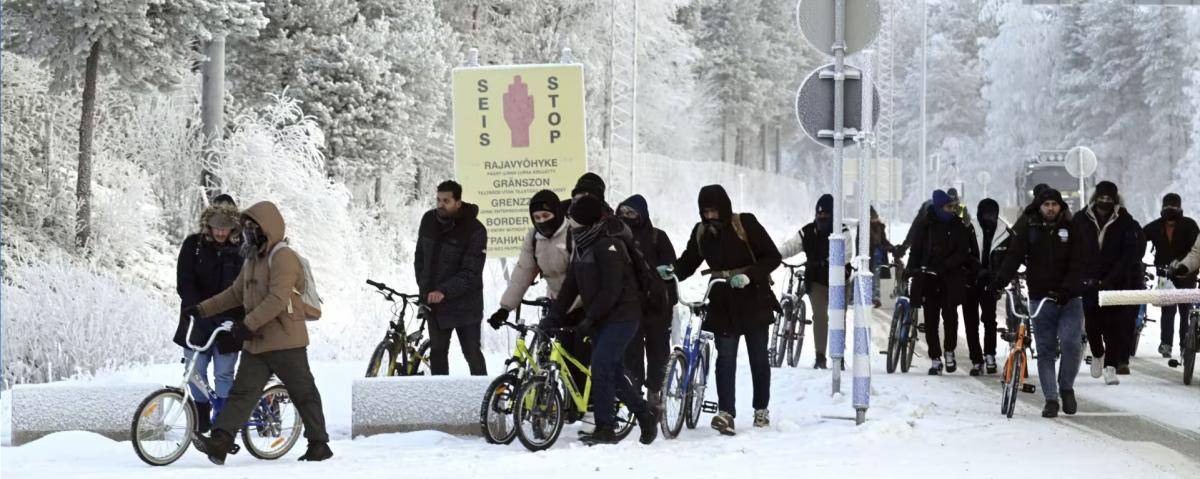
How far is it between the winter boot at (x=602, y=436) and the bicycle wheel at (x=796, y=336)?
20.3ft

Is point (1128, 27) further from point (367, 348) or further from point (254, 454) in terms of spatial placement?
point (254, 454)

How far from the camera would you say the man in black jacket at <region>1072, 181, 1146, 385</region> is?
14023 mm

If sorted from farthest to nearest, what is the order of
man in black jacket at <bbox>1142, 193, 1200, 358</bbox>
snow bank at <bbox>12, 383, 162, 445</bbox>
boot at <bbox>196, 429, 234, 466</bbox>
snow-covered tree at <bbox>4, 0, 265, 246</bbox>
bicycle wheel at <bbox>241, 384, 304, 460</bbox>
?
snow-covered tree at <bbox>4, 0, 265, 246</bbox> < man in black jacket at <bbox>1142, 193, 1200, 358</bbox> < snow bank at <bbox>12, 383, 162, 445</bbox> < bicycle wheel at <bbox>241, 384, 304, 460</bbox> < boot at <bbox>196, 429, 234, 466</bbox>

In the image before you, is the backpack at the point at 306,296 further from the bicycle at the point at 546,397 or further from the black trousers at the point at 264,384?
the bicycle at the point at 546,397

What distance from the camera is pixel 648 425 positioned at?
11438 mm

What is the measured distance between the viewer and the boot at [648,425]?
11.4 meters

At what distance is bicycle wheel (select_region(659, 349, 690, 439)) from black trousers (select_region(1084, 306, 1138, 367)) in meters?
5.56

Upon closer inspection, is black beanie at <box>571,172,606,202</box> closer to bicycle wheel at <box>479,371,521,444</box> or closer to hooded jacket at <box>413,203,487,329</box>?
bicycle wheel at <box>479,371,521,444</box>

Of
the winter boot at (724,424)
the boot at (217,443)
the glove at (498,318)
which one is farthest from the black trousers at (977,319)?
the boot at (217,443)

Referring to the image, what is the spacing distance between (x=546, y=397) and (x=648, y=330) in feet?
3.59

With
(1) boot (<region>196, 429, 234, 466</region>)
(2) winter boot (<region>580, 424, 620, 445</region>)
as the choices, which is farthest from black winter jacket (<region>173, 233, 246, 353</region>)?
(2) winter boot (<region>580, 424, 620, 445</region>)

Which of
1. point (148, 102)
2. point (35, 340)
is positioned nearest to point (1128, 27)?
point (148, 102)

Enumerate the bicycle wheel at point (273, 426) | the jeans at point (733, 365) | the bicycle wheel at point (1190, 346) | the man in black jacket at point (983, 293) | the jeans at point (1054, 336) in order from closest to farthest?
1. the bicycle wheel at point (273, 426)
2. the jeans at point (733, 365)
3. the jeans at point (1054, 336)
4. the bicycle wheel at point (1190, 346)
5. the man in black jacket at point (983, 293)

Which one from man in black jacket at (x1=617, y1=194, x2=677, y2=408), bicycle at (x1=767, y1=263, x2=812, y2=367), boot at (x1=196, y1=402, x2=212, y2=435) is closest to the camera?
boot at (x1=196, y1=402, x2=212, y2=435)
